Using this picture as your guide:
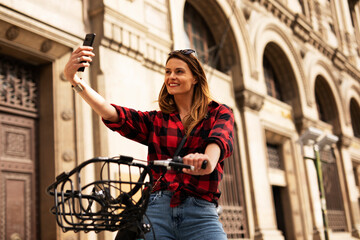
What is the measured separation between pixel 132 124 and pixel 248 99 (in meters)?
9.29

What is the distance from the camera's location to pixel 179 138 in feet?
7.57

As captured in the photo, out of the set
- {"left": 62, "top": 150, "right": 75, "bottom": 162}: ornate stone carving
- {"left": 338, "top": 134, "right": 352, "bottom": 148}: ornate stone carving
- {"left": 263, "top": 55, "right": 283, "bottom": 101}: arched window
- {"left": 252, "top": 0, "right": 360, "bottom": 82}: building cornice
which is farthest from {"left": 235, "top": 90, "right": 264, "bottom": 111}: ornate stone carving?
{"left": 338, "top": 134, "right": 352, "bottom": 148}: ornate stone carving

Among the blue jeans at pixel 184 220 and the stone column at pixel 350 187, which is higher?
the stone column at pixel 350 187

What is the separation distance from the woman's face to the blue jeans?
0.54m

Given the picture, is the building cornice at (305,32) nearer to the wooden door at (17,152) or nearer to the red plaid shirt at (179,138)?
the wooden door at (17,152)

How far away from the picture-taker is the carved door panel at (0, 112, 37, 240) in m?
6.01

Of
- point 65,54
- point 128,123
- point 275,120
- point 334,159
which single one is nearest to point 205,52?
point 275,120

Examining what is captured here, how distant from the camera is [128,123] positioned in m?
2.36

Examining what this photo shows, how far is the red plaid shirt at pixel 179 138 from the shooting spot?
2.14 m

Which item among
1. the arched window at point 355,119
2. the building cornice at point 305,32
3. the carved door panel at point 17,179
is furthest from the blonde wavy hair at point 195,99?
the arched window at point 355,119

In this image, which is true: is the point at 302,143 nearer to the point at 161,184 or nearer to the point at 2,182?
the point at 2,182

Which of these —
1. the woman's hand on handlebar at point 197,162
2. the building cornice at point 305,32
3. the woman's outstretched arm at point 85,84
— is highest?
the building cornice at point 305,32

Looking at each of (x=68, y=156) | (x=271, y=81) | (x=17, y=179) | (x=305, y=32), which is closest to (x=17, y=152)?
(x=17, y=179)

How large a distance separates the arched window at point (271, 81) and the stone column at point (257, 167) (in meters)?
2.49
